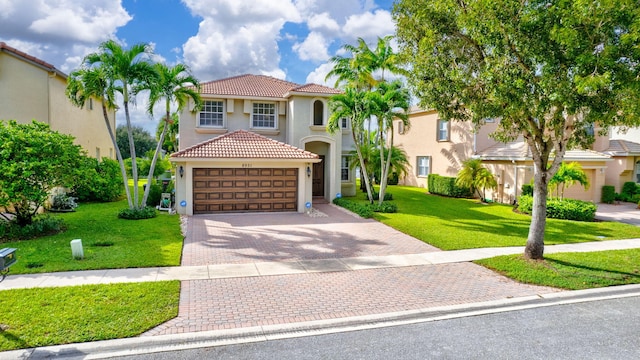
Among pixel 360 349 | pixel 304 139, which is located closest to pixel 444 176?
pixel 304 139

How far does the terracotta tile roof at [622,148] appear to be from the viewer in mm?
24609

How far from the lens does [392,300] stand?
27.6ft

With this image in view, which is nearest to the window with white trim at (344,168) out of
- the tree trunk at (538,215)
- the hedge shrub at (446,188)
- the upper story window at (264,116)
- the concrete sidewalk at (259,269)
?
the upper story window at (264,116)

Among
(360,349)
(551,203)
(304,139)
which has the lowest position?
(360,349)

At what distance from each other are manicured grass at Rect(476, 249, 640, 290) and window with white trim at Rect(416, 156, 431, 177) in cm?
1948

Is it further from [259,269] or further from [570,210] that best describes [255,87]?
[570,210]

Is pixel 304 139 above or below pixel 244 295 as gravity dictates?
above

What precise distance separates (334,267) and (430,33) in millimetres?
6931

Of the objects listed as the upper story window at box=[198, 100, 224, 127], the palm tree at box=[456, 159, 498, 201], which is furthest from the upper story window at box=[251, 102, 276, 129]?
the palm tree at box=[456, 159, 498, 201]

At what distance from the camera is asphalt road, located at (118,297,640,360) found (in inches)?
243

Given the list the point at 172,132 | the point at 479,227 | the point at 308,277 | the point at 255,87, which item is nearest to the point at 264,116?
the point at 255,87

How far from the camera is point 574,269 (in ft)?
34.9

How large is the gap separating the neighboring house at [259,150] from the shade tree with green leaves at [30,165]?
5.05 metres

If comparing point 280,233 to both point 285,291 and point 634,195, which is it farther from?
point 634,195
